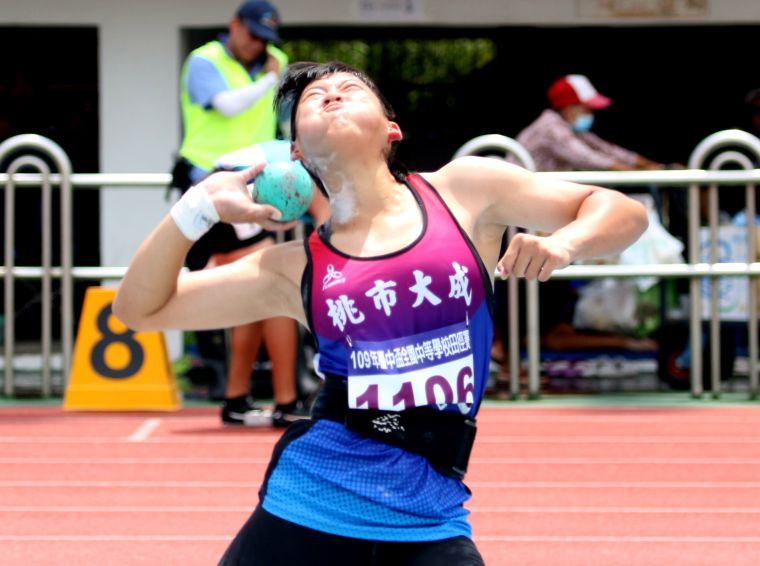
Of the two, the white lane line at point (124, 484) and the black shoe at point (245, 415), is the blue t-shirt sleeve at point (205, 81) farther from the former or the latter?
the white lane line at point (124, 484)

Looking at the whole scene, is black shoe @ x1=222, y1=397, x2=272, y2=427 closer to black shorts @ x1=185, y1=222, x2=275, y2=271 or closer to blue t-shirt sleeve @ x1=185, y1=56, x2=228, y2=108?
black shorts @ x1=185, y1=222, x2=275, y2=271

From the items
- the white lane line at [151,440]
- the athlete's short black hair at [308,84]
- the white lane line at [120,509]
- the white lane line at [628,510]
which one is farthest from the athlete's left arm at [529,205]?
the white lane line at [151,440]

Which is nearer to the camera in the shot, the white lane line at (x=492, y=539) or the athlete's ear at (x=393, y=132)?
the athlete's ear at (x=393, y=132)

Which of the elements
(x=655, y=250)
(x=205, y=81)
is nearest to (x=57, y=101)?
(x=205, y=81)

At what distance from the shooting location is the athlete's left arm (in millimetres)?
3623

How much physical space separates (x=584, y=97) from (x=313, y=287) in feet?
23.2

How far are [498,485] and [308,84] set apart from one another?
3.77 m

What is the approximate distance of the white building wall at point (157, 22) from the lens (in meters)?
12.5

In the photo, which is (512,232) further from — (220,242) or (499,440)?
(220,242)

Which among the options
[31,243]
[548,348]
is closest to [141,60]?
[31,243]

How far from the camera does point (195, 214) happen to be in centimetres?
374

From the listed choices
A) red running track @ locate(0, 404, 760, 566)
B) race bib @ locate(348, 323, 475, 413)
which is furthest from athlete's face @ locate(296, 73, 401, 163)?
red running track @ locate(0, 404, 760, 566)

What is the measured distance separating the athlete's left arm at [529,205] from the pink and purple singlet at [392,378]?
0.68ft

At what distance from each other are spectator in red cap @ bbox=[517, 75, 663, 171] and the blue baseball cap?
2.16m
